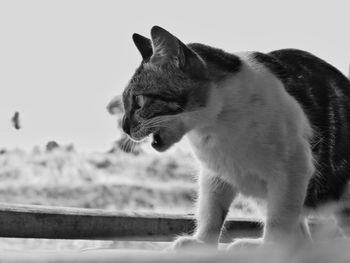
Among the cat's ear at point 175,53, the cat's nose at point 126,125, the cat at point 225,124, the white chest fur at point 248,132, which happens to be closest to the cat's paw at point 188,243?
the cat at point 225,124

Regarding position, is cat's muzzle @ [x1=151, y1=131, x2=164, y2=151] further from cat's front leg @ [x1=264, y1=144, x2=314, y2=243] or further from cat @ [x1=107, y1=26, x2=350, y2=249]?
cat's front leg @ [x1=264, y1=144, x2=314, y2=243]

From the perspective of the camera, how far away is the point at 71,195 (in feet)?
8.52

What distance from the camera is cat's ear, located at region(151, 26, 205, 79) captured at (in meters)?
1.07

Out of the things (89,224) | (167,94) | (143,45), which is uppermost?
(143,45)

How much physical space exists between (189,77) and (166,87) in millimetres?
56

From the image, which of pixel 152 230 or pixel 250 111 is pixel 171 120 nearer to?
pixel 250 111

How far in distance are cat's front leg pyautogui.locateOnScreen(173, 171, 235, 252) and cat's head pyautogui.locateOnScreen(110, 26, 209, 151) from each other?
20 cm

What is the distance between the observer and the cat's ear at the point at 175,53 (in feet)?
3.52

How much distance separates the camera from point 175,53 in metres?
1.08

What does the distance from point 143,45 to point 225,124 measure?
29cm

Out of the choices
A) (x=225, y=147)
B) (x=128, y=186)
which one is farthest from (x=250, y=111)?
(x=128, y=186)

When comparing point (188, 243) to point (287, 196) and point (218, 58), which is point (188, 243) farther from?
point (218, 58)

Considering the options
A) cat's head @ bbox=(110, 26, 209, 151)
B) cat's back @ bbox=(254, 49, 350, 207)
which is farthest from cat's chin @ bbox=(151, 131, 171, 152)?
cat's back @ bbox=(254, 49, 350, 207)

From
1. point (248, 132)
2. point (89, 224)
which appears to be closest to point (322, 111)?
point (248, 132)
